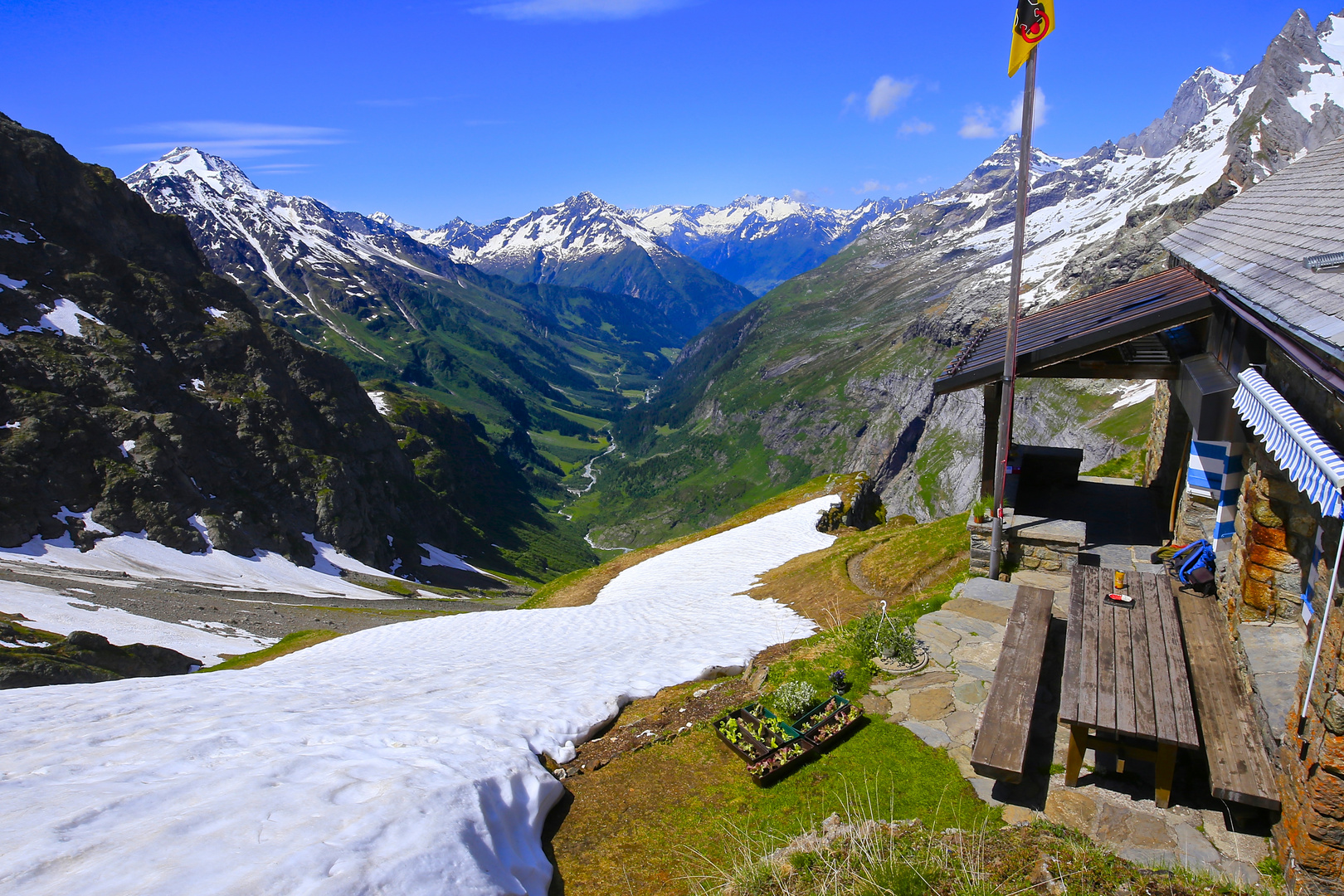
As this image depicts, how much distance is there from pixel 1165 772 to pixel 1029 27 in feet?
32.9

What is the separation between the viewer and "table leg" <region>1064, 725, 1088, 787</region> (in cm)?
694

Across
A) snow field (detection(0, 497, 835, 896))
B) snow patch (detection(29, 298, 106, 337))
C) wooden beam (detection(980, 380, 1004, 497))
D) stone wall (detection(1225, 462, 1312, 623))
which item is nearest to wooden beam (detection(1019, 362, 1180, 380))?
wooden beam (detection(980, 380, 1004, 497))

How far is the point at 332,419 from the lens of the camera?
12988cm

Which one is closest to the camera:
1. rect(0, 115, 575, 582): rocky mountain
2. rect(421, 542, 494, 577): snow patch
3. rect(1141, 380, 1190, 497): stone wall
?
rect(1141, 380, 1190, 497): stone wall

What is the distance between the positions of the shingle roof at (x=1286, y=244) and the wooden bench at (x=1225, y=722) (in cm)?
373

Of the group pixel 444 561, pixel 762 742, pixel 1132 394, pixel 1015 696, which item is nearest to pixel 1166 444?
pixel 1015 696

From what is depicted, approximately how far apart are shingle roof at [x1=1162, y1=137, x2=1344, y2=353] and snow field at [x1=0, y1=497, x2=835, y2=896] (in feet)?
29.4

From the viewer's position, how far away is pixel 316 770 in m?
7.70

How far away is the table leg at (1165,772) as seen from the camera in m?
6.62

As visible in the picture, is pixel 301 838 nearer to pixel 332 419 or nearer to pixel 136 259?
pixel 332 419

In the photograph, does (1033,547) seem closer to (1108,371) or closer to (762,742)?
(1108,371)

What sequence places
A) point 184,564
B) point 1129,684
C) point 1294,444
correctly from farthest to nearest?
point 184,564 → point 1129,684 → point 1294,444

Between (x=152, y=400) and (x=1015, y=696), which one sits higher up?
(x=1015, y=696)

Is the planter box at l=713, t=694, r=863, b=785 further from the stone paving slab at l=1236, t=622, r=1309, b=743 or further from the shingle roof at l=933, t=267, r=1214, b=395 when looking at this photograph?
the shingle roof at l=933, t=267, r=1214, b=395
